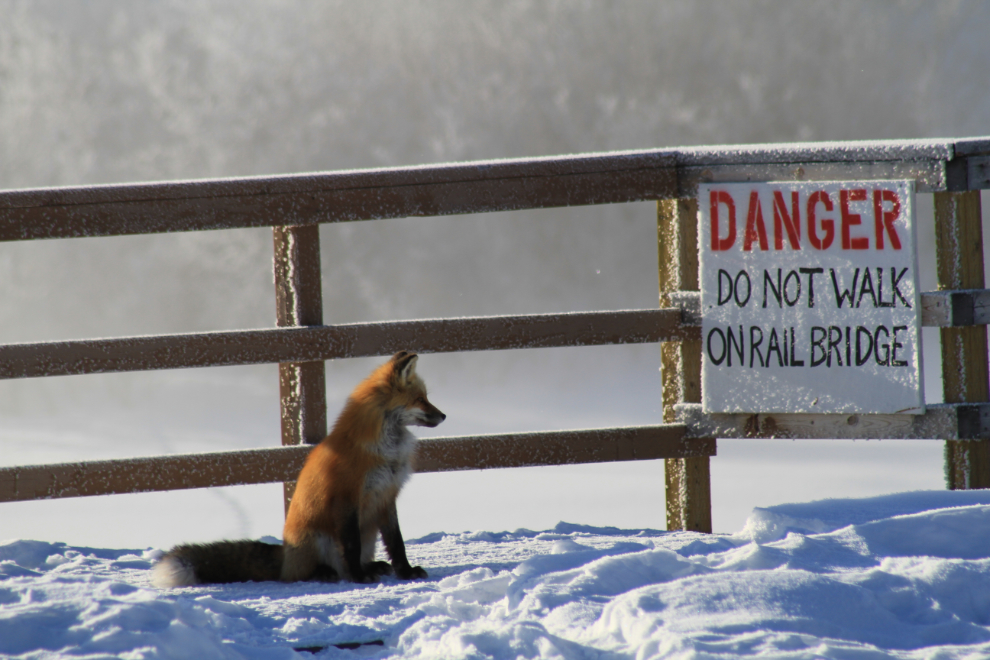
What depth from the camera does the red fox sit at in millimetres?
3615

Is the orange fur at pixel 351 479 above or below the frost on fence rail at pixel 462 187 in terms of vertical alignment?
below

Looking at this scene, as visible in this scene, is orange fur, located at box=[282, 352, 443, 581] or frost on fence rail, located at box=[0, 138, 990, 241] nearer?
orange fur, located at box=[282, 352, 443, 581]

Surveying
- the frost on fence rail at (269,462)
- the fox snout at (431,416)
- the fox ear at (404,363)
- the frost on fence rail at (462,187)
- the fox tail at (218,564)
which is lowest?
the fox tail at (218,564)

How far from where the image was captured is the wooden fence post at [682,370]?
4.84 m

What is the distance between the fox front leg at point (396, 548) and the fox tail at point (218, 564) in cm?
44

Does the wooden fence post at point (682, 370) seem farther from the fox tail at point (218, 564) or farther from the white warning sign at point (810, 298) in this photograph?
the fox tail at point (218, 564)

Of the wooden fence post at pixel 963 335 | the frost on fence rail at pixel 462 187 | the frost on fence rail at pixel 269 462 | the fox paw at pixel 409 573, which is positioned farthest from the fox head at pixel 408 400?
the wooden fence post at pixel 963 335

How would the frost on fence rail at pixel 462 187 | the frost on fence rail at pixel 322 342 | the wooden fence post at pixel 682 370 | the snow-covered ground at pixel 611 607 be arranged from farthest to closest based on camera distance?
the wooden fence post at pixel 682 370 → the frost on fence rail at pixel 462 187 → the frost on fence rail at pixel 322 342 → the snow-covered ground at pixel 611 607

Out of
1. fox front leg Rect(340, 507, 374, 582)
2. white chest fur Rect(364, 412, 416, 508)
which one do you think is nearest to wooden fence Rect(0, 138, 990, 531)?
white chest fur Rect(364, 412, 416, 508)

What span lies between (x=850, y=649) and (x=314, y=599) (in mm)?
1771

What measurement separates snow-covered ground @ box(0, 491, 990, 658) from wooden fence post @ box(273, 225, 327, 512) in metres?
1.10

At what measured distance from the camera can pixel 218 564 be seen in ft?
12.2

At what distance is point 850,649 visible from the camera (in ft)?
8.27

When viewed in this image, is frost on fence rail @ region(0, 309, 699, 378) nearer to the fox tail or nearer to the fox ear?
the fox ear
